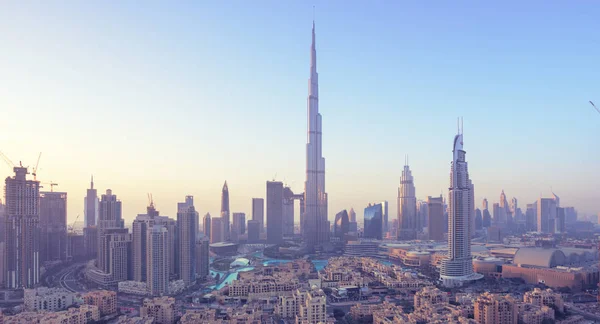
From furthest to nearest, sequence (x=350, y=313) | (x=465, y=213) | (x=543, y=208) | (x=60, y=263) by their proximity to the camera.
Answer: (x=543, y=208) → (x=60, y=263) → (x=465, y=213) → (x=350, y=313)

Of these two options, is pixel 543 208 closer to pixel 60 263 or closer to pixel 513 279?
pixel 513 279

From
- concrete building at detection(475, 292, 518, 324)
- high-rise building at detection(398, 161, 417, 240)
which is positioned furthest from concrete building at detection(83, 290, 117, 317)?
high-rise building at detection(398, 161, 417, 240)

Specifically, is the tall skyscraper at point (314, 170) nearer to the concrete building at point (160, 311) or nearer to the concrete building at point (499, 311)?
the concrete building at point (160, 311)

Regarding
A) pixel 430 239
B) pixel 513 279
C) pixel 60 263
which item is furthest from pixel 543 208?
pixel 60 263

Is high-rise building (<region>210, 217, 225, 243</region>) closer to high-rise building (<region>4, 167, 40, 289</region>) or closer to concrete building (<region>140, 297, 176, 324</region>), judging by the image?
high-rise building (<region>4, 167, 40, 289</region>)

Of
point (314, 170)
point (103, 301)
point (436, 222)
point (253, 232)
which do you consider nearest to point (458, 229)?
point (103, 301)

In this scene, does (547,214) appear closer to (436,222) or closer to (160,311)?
(436,222)
